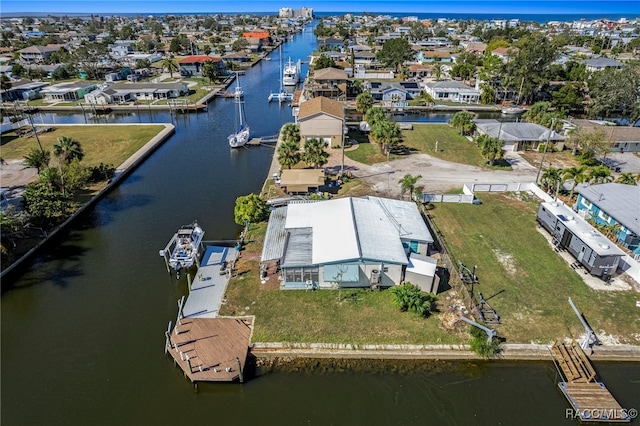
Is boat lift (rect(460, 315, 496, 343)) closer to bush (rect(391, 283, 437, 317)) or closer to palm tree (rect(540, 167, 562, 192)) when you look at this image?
bush (rect(391, 283, 437, 317))

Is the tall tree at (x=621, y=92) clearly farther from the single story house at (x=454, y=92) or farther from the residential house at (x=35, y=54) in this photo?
the residential house at (x=35, y=54)

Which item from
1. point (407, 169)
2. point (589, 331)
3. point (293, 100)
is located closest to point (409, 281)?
point (589, 331)

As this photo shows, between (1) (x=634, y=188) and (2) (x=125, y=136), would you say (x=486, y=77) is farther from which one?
(2) (x=125, y=136)

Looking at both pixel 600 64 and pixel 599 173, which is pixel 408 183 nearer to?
pixel 599 173

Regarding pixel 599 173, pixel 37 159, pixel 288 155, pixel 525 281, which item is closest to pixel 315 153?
pixel 288 155

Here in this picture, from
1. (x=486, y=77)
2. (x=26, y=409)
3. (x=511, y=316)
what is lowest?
(x=26, y=409)

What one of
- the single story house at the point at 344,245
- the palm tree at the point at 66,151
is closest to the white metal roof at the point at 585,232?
the single story house at the point at 344,245

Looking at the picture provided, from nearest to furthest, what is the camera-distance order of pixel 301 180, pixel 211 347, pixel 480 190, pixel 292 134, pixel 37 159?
pixel 211 347 → pixel 301 180 → pixel 480 190 → pixel 37 159 → pixel 292 134

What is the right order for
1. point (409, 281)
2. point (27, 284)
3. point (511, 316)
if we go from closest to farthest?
point (511, 316), point (409, 281), point (27, 284)
